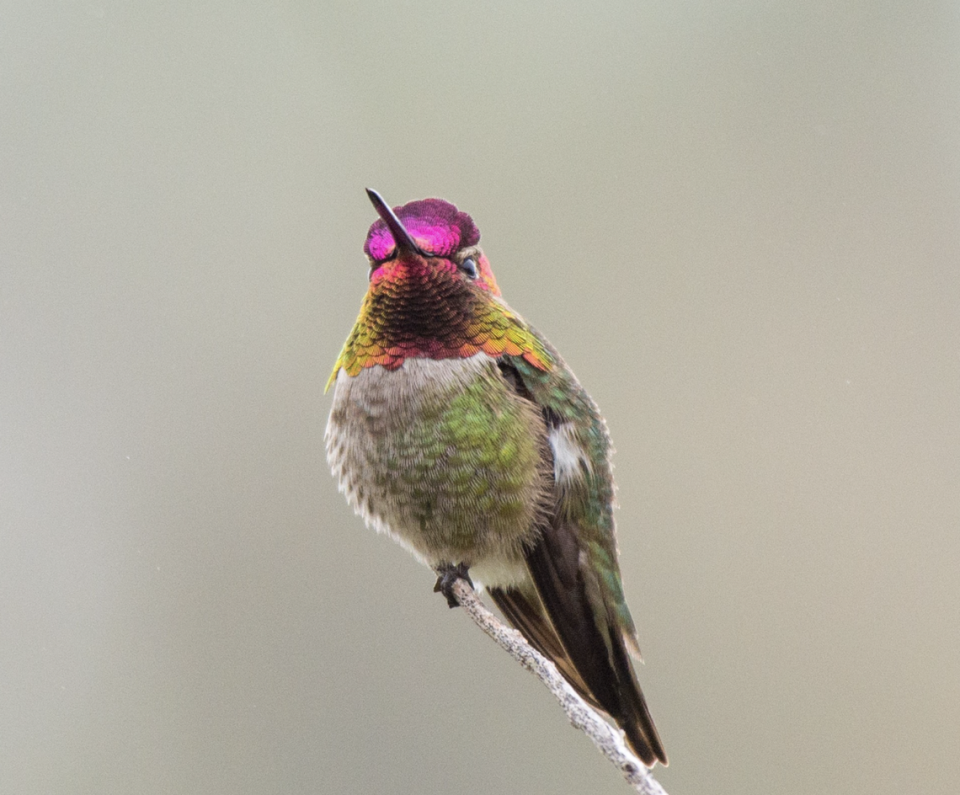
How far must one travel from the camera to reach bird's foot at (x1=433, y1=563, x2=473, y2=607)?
5.52 feet

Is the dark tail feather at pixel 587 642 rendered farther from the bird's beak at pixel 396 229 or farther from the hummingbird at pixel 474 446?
the bird's beak at pixel 396 229

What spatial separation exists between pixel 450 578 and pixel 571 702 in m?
0.56

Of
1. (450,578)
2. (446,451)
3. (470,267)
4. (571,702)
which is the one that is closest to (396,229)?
(470,267)

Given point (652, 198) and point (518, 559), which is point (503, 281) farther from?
point (518, 559)

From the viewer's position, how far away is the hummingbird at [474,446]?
1601 millimetres

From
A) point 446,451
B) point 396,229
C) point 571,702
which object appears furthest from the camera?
point 446,451

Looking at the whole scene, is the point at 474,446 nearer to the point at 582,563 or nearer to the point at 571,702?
the point at 582,563

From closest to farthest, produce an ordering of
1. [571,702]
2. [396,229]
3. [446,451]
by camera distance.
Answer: [571,702] < [396,229] < [446,451]

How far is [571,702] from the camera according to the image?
1.16 m

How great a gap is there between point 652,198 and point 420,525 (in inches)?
63.4

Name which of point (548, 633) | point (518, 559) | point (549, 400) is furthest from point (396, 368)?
point (548, 633)

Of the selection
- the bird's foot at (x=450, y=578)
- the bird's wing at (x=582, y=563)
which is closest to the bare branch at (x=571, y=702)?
the bird's foot at (x=450, y=578)

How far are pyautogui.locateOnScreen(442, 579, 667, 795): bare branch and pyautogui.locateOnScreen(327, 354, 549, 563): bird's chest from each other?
0.14m

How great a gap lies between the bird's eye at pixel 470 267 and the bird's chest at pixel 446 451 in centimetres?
15
